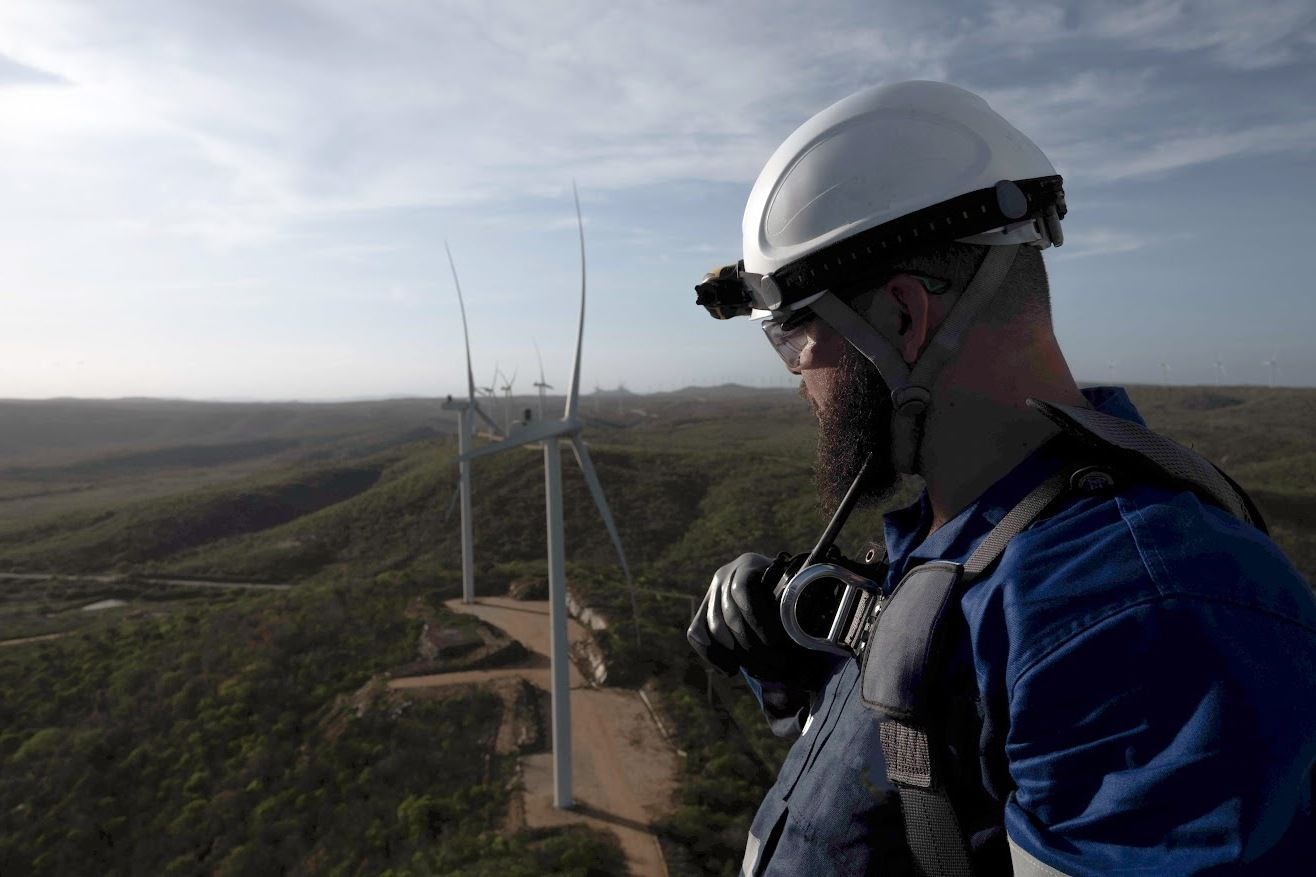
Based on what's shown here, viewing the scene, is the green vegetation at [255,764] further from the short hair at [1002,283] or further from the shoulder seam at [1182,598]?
the shoulder seam at [1182,598]

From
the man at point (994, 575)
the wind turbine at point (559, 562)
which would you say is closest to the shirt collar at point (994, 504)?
the man at point (994, 575)

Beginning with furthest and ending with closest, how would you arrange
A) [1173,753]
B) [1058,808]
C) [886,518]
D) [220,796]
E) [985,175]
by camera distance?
[220,796] < [886,518] < [985,175] < [1058,808] < [1173,753]

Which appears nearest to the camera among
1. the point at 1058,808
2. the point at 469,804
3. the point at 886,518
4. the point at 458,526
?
the point at 1058,808

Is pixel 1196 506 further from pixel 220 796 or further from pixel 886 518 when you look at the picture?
pixel 220 796

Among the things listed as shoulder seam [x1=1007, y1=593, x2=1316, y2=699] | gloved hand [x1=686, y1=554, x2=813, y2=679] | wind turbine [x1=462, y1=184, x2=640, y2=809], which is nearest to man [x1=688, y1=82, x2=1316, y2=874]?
shoulder seam [x1=1007, y1=593, x2=1316, y2=699]

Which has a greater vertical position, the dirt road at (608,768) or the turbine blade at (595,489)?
the turbine blade at (595,489)

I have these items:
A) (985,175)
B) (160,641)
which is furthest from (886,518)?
(160,641)

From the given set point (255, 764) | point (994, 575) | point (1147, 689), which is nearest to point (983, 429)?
point (994, 575)
